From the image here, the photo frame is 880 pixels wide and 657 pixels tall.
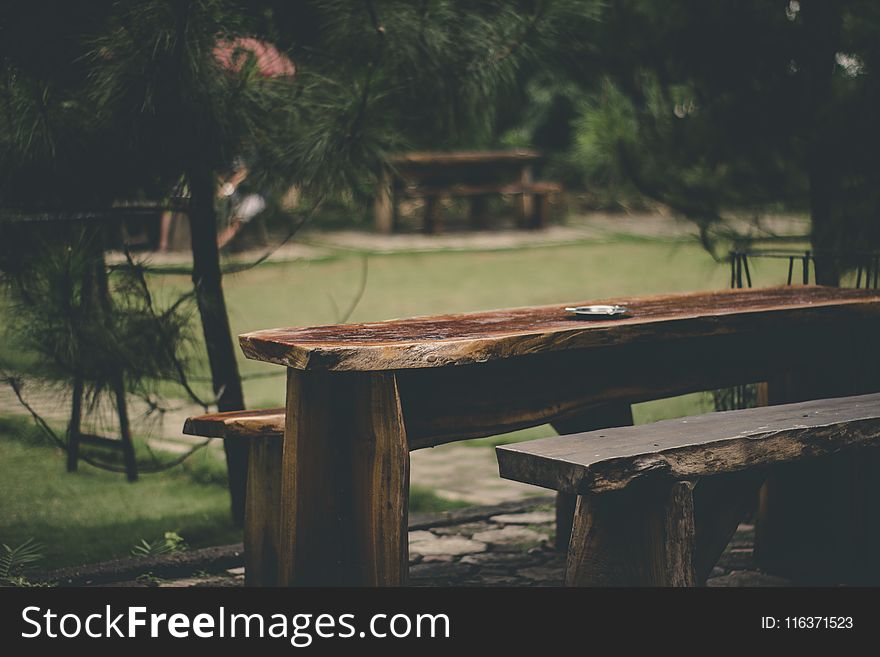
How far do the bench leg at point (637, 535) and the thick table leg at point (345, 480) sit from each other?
46cm

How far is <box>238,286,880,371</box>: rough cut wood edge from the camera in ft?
10.1

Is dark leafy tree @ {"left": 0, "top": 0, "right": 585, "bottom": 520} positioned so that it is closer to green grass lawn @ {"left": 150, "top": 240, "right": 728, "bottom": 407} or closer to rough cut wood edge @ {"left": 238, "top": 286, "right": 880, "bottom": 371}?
rough cut wood edge @ {"left": 238, "top": 286, "right": 880, "bottom": 371}

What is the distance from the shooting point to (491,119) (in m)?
5.14

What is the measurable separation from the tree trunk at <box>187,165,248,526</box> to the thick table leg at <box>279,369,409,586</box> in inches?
52.3

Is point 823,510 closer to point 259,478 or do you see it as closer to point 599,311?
point 599,311

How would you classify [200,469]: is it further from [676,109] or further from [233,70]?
[676,109]

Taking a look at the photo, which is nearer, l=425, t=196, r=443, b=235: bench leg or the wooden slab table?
the wooden slab table

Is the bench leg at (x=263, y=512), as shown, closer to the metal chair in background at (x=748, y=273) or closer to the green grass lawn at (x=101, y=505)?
the green grass lawn at (x=101, y=505)

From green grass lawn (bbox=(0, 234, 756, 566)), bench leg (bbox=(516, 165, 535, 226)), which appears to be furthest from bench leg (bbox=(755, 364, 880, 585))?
bench leg (bbox=(516, 165, 535, 226))

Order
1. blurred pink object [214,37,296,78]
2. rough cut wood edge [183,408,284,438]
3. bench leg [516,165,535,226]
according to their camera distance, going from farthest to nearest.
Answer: bench leg [516,165,535,226], blurred pink object [214,37,296,78], rough cut wood edge [183,408,284,438]

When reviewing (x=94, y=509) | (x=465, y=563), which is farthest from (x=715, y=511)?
(x=94, y=509)

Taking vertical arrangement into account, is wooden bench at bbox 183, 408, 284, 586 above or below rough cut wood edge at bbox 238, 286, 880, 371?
below

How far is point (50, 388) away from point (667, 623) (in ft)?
7.57

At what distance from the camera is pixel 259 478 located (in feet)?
12.2
